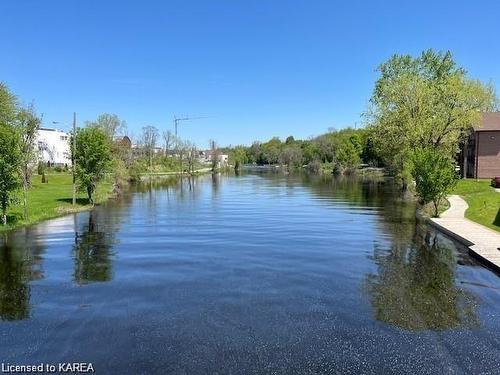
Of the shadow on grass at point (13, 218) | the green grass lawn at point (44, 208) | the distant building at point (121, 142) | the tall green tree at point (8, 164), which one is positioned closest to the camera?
the tall green tree at point (8, 164)

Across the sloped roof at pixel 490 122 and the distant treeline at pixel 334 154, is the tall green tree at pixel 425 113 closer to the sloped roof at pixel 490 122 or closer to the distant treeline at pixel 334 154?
the sloped roof at pixel 490 122

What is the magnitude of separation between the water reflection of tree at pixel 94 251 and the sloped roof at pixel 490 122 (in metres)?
51.6

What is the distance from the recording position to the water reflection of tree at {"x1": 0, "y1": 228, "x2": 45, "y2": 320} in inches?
468

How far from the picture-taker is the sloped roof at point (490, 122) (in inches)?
2356

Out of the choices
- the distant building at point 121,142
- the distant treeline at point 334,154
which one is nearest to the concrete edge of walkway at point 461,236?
the distant building at point 121,142

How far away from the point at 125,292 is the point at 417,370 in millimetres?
8242

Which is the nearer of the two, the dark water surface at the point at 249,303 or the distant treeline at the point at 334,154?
the dark water surface at the point at 249,303

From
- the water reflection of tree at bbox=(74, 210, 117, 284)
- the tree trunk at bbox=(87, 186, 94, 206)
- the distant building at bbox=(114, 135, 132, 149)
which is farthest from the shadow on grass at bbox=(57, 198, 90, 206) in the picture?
the distant building at bbox=(114, 135, 132, 149)

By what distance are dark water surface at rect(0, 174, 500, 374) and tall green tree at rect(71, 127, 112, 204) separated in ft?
47.0

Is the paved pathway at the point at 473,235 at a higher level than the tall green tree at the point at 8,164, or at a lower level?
lower

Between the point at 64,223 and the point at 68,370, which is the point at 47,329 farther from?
the point at 64,223

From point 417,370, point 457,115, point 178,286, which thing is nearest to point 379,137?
point 457,115

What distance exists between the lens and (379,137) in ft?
178

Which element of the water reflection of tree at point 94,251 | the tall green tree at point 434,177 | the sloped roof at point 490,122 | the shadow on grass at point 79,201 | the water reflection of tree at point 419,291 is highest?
the sloped roof at point 490,122
